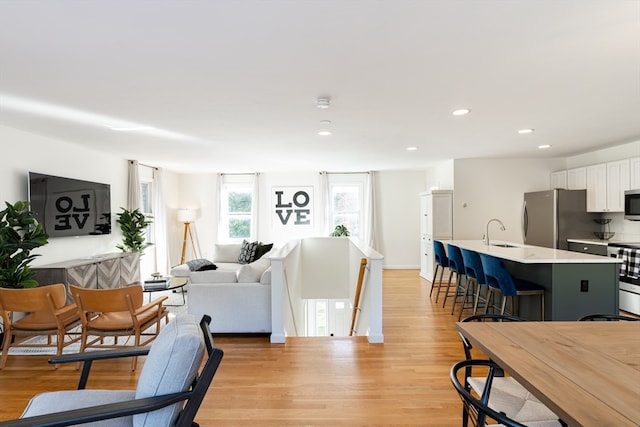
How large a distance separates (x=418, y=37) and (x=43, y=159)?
4.87 m

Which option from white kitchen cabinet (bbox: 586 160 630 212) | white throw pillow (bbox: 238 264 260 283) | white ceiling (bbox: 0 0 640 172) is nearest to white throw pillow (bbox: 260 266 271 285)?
white throw pillow (bbox: 238 264 260 283)

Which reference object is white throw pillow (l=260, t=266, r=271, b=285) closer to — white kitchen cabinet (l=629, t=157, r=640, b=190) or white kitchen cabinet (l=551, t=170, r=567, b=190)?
white kitchen cabinet (l=629, t=157, r=640, b=190)

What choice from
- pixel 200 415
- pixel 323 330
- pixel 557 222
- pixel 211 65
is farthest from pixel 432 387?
pixel 323 330

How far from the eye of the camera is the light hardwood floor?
2238mm

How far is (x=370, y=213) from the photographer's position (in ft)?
26.5

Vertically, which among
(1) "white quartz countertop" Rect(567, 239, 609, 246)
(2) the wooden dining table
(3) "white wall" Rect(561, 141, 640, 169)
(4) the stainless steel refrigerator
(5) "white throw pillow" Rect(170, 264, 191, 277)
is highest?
(3) "white wall" Rect(561, 141, 640, 169)

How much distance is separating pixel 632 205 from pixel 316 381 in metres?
4.92

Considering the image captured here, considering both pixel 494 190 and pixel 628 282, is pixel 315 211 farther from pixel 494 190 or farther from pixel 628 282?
pixel 628 282

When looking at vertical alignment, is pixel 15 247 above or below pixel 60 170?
below

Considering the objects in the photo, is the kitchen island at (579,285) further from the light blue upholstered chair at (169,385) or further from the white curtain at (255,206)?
the white curtain at (255,206)

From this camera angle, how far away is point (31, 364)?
10.0 feet

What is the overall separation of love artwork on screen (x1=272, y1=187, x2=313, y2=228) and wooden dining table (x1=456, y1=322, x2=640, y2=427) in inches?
267

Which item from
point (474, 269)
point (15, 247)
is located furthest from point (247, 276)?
point (474, 269)

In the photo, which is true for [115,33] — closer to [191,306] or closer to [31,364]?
[191,306]
